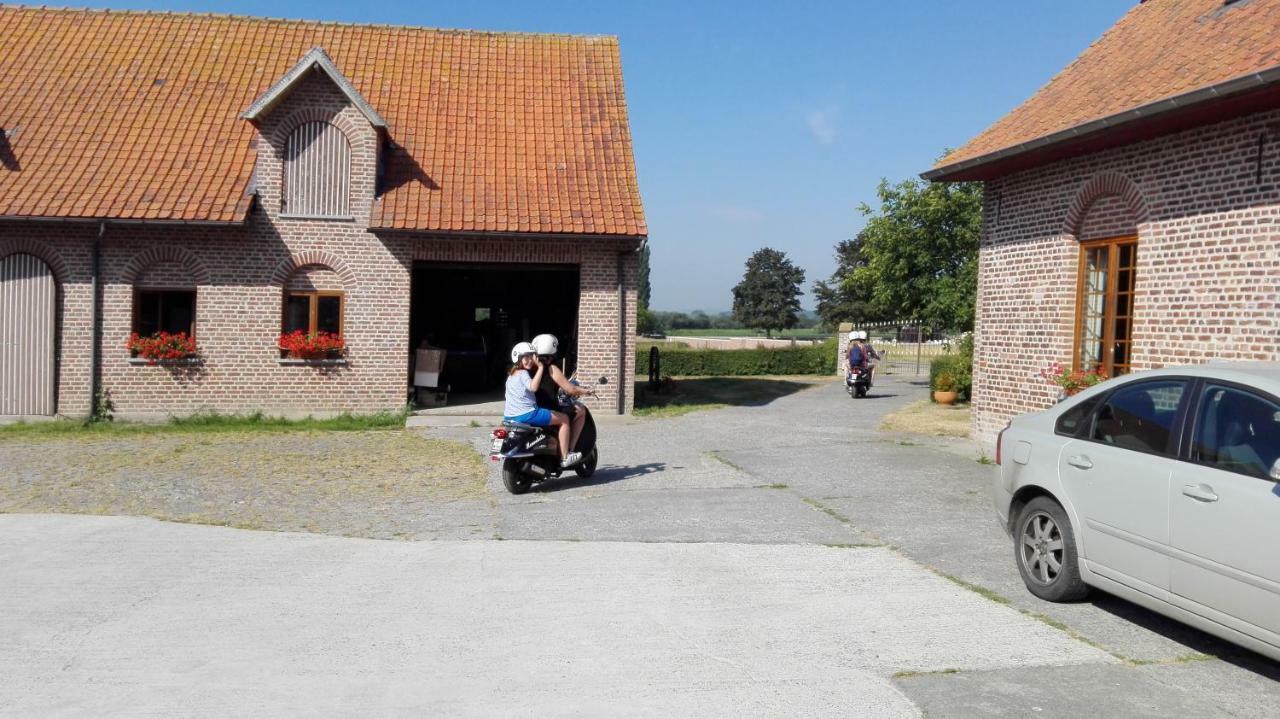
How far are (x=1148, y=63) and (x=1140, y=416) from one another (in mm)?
7864

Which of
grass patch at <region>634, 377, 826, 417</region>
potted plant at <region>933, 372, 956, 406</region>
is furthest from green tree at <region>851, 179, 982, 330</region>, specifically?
potted plant at <region>933, 372, 956, 406</region>

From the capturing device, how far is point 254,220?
1741cm

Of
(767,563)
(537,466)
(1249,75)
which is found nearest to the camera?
(767,563)

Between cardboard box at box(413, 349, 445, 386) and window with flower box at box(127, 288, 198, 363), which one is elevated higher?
window with flower box at box(127, 288, 198, 363)

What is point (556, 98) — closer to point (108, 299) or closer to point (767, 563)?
point (108, 299)

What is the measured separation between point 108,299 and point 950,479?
1380cm

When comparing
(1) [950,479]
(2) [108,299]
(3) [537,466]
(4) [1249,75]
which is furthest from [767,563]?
(2) [108,299]

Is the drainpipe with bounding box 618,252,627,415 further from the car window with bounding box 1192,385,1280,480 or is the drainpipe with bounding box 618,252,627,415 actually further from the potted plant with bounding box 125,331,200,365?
the car window with bounding box 1192,385,1280,480

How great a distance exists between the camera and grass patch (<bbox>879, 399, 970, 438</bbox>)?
53.8 feet

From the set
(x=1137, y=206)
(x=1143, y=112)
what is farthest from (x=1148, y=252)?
(x=1143, y=112)

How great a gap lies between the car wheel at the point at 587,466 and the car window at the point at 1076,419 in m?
5.73

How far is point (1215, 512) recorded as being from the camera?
5.03 meters

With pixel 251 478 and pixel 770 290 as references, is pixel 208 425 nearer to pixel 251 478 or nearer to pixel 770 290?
pixel 251 478

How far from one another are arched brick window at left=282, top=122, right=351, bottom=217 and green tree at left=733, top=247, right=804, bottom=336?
8385 cm
